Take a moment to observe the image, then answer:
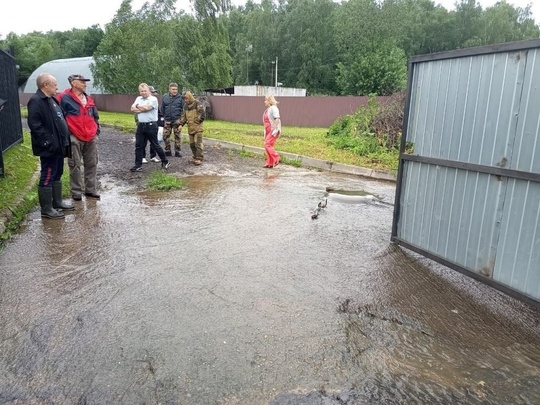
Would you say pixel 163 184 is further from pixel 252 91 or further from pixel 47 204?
pixel 252 91

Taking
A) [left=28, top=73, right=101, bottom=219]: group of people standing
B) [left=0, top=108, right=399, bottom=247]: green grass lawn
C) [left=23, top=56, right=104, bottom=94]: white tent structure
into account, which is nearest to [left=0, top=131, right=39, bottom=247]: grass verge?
[left=0, top=108, right=399, bottom=247]: green grass lawn

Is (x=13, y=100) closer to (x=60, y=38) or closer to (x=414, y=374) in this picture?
(x=414, y=374)

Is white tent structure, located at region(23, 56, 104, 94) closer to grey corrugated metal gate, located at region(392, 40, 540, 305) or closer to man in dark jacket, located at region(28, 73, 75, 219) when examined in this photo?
man in dark jacket, located at region(28, 73, 75, 219)

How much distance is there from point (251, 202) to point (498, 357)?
15.3 feet

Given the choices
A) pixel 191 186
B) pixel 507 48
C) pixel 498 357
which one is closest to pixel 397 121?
pixel 191 186

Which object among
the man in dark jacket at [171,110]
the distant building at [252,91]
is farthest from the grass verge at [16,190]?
the distant building at [252,91]

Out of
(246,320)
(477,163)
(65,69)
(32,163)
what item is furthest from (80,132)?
(65,69)

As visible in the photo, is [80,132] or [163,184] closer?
[80,132]

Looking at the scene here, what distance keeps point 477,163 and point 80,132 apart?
5.53 m

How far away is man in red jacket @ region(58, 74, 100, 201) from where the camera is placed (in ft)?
21.3

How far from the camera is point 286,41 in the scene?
5806cm

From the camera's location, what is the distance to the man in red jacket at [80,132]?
21.3 feet

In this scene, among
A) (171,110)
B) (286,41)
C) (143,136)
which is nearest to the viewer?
(143,136)

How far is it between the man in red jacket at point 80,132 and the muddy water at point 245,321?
1.30 meters
